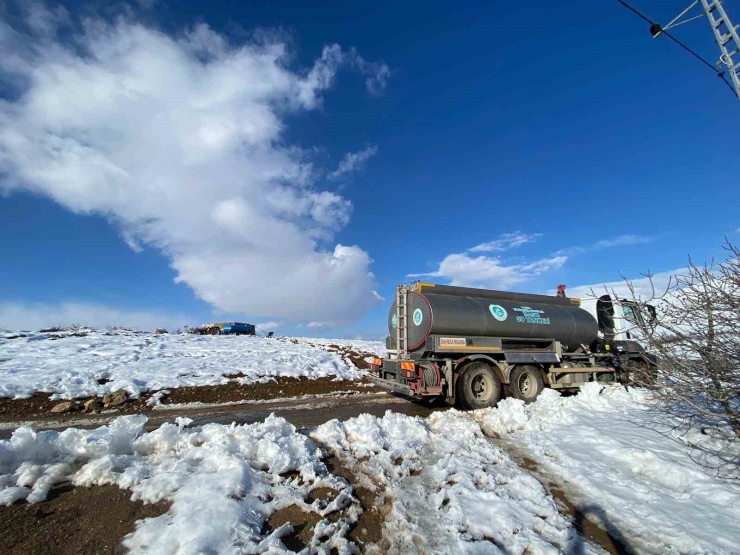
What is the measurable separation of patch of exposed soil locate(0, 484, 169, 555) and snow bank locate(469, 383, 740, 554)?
16.9 ft

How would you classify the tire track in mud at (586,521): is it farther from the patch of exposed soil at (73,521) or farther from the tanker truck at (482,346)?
the tanker truck at (482,346)

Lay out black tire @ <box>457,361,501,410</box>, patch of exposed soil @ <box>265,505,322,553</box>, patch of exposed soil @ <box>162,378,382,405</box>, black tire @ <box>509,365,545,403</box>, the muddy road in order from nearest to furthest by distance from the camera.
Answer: patch of exposed soil @ <box>265,505,322,553</box>, the muddy road, black tire @ <box>457,361,501,410</box>, black tire @ <box>509,365,545,403</box>, patch of exposed soil @ <box>162,378,382,405</box>

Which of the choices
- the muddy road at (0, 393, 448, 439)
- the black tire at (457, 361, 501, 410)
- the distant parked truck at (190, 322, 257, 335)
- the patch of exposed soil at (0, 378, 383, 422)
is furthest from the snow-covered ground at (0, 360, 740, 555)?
the distant parked truck at (190, 322, 257, 335)

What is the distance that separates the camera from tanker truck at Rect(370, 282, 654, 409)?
990 centimetres

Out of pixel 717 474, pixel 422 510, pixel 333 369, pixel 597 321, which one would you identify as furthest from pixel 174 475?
pixel 597 321

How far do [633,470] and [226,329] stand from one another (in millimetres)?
35260

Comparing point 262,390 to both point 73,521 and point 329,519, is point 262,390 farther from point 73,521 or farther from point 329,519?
point 329,519

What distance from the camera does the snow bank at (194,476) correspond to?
10.6 ft

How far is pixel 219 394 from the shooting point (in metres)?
12.2

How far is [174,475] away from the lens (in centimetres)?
406

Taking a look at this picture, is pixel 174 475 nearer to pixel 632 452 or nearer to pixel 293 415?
pixel 293 415

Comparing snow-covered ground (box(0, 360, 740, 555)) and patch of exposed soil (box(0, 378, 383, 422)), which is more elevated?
patch of exposed soil (box(0, 378, 383, 422))

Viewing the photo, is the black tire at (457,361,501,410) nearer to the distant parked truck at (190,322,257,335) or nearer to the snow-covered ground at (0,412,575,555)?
the snow-covered ground at (0,412,575,555)

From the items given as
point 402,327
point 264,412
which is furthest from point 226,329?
point 402,327
